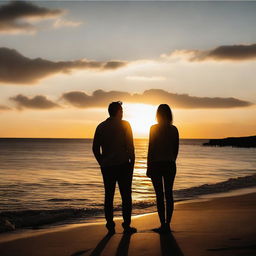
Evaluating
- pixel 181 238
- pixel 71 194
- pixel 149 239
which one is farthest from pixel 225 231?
pixel 71 194

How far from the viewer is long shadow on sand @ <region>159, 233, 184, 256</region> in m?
5.01

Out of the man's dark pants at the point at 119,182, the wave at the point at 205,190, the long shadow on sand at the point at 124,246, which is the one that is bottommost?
the wave at the point at 205,190

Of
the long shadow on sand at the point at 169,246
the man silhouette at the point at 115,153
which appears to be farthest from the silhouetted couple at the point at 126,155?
the long shadow on sand at the point at 169,246

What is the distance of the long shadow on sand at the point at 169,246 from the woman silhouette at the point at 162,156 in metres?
0.37

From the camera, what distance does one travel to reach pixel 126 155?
623cm

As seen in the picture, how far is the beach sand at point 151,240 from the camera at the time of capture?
16.8 ft

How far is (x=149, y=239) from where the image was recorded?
5.79m

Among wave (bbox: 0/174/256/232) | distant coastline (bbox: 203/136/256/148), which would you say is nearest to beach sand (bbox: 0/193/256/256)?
wave (bbox: 0/174/256/232)

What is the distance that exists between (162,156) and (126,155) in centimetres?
62

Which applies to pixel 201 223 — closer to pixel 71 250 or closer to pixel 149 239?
pixel 149 239

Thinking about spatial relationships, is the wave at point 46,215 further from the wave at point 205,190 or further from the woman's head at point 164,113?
the woman's head at point 164,113

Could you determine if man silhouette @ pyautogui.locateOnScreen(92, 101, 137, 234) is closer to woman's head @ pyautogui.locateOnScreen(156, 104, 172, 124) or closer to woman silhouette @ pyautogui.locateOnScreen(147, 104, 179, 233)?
woman silhouette @ pyautogui.locateOnScreen(147, 104, 179, 233)

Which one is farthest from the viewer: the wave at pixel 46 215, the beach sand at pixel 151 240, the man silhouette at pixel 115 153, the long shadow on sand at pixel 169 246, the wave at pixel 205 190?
the wave at pixel 205 190

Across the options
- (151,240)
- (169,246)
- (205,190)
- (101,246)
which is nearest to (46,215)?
(101,246)
